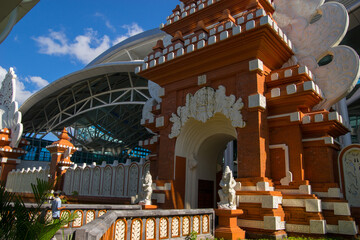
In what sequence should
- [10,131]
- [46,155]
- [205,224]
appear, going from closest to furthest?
[205,224] < [10,131] < [46,155]

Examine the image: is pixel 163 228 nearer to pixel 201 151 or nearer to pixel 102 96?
pixel 201 151

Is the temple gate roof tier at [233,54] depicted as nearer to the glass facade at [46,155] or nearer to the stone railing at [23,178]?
the stone railing at [23,178]

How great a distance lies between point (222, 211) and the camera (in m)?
9.27

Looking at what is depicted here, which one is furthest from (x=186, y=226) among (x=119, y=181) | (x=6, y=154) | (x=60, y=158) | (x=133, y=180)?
(x=6, y=154)

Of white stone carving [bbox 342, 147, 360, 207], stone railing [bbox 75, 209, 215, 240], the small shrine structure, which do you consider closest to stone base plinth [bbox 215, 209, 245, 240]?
stone railing [bbox 75, 209, 215, 240]

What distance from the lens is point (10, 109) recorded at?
29.2 metres

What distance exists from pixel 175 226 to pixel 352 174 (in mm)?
6864

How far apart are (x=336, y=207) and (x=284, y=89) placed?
14.2 ft

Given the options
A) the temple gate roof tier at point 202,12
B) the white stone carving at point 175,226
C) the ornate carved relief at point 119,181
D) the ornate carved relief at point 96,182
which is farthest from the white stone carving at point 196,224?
the ornate carved relief at point 96,182

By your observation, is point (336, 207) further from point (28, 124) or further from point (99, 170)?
point (28, 124)

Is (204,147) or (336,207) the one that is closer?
(336,207)

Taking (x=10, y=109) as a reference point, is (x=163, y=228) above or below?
below

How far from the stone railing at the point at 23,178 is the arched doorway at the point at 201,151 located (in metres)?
14.9

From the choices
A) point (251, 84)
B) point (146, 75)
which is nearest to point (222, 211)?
point (251, 84)
